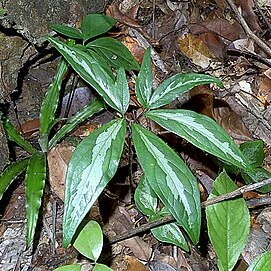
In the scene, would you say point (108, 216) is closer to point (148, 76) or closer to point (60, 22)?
point (148, 76)

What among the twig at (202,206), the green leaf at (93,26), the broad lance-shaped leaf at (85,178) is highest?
the green leaf at (93,26)

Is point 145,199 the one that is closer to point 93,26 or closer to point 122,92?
point 122,92

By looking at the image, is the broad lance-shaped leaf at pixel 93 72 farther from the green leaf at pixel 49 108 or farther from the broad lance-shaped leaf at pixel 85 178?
the green leaf at pixel 49 108

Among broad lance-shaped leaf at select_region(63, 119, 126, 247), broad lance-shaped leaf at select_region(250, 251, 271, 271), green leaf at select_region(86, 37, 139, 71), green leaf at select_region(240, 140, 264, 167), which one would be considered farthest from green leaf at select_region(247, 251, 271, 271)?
green leaf at select_region(86, 37, 139, 71)

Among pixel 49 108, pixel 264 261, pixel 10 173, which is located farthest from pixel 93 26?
pixel 264 261

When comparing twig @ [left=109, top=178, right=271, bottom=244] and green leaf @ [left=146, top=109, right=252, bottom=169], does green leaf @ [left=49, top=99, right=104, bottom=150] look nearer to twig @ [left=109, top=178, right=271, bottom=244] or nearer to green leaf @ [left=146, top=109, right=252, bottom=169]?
twig @ [left=109, top=178, right=271, bottom=244]

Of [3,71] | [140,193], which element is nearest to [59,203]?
[140,193]

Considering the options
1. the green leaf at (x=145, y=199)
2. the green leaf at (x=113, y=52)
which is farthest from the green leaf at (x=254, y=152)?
the green leaf at (x=113, y=52)
